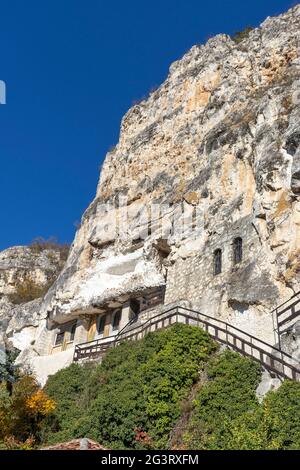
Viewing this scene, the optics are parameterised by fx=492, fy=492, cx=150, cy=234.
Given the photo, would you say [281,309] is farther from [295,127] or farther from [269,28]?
[269,28]

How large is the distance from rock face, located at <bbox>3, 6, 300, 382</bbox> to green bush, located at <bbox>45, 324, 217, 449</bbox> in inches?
138

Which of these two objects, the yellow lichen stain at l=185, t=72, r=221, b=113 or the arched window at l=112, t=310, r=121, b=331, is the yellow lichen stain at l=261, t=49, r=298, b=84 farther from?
the arched window at l=112, t=310, r=121, b=331

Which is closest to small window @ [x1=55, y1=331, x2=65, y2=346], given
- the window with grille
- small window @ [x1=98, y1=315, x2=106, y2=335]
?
the window with grille

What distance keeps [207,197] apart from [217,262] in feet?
13.8

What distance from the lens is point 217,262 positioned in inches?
928

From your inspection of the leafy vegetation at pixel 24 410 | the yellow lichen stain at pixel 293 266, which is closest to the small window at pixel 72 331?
the leafy vegetation at pixel 24 410

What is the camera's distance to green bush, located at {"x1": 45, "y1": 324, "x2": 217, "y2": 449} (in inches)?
589

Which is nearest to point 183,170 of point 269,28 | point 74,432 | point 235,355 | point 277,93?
point 277,93

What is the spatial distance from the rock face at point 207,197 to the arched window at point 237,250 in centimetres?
10

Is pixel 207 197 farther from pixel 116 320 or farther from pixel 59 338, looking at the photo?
pixel 59 338

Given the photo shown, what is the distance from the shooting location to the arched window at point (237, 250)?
2220 centimetres

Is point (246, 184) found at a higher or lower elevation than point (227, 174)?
lower

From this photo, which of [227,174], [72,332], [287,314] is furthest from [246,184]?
[72,332]

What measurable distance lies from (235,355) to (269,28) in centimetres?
2575
